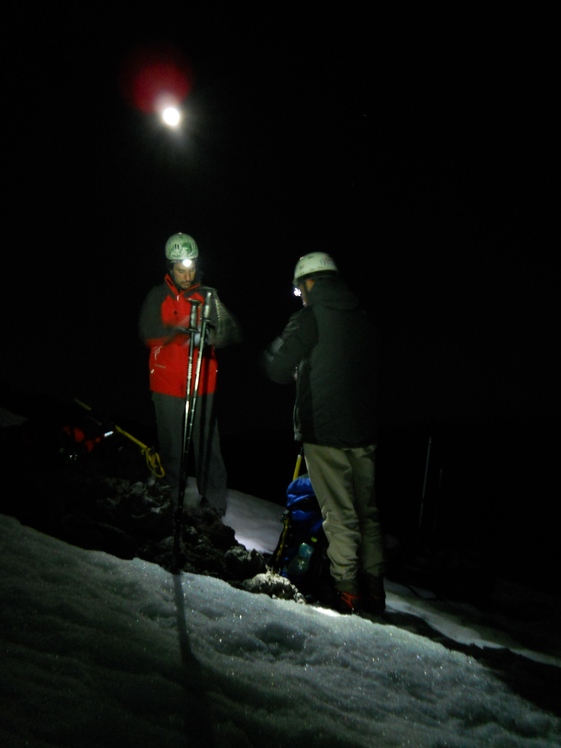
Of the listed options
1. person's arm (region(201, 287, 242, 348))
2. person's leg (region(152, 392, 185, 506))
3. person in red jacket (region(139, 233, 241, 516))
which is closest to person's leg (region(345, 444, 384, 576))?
person in red jacket (region(139, 233, 241, 516))

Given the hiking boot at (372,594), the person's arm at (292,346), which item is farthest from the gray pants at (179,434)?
the hiking boot at (372,594)

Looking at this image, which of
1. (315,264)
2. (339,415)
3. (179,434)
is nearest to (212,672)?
(339,415)

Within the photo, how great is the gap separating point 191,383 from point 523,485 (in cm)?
3629

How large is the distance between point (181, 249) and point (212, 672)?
4.73 m

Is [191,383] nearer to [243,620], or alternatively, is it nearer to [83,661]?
[243,620]

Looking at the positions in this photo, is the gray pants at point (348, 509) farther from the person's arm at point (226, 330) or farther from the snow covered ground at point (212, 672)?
the person's arm at point (226, 330)

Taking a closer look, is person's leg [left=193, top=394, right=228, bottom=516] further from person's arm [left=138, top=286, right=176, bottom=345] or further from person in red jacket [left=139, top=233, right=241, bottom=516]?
person's arm [left=138, top=286, right=176, bottom=345]

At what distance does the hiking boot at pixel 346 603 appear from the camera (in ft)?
12.8

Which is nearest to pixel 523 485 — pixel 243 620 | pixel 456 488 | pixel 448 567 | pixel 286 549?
pixel 456 488

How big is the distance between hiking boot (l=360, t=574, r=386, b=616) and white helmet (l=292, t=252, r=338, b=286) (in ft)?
9.46

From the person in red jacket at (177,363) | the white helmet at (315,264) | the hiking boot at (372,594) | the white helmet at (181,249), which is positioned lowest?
the hiking boot at (372,594)

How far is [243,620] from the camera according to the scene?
2646 mm

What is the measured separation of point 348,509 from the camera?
412 centimetres

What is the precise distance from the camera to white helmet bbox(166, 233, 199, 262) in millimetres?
5668
